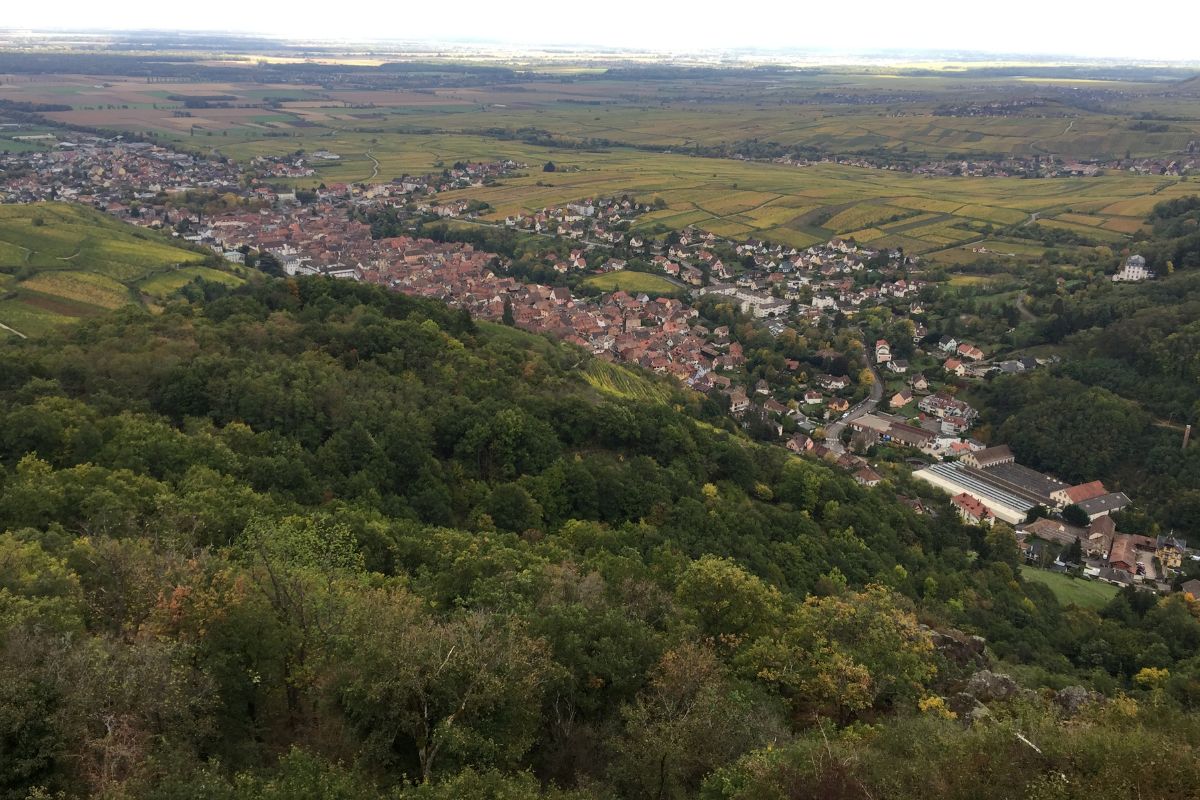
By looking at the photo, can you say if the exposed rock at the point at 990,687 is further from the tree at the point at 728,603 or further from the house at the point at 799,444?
the house at the point at 799,444

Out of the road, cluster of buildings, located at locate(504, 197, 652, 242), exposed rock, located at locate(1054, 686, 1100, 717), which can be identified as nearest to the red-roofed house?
the road

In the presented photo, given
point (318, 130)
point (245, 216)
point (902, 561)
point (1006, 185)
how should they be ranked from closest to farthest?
1. point (902, 561)
2. point (245, 216)
3. point (1006, 185)
4. point (318, 130)

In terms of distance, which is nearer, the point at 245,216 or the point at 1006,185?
the point at 245,216

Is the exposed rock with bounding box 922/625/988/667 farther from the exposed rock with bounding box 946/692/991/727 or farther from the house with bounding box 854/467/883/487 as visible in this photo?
the house with bounding box 854/467/883/487

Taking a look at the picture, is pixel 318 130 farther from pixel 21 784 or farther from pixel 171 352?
pixel 21 784

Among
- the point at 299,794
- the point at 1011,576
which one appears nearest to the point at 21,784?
the point at 299,794

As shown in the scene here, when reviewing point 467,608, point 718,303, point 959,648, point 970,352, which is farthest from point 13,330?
point 970,352

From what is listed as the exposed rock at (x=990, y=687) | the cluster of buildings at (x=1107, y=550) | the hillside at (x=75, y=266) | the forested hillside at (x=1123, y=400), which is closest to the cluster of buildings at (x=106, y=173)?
the hillside at (x=75, y=266)

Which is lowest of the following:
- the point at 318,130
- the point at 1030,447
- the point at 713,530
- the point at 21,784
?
the point at 1030,447
